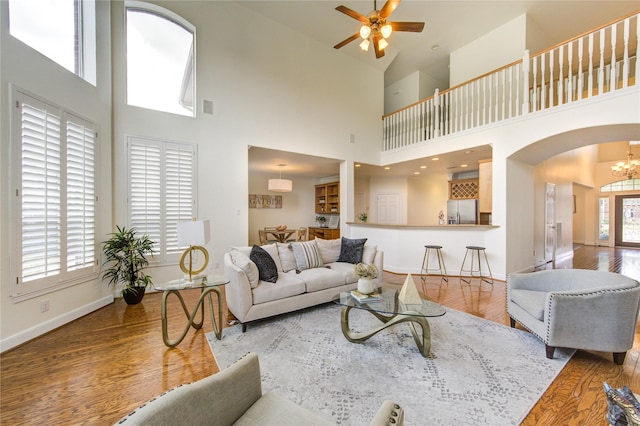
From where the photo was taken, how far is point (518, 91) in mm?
4676

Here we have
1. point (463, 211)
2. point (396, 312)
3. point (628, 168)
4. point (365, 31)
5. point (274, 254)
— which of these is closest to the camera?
point (396, 312)

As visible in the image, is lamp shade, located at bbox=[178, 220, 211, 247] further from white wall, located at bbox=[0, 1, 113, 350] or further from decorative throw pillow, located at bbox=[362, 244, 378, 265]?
decorative throw pillow, located at bbox=[362, 244, 378, 265]

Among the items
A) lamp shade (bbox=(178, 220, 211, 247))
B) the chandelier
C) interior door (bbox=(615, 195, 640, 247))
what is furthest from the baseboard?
interior door (bbox=(615, 195, 640, 247))

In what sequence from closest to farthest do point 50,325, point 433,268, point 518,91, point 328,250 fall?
1. point 50,325
2. point 328,250
3. point 518,91
4. point 433,268

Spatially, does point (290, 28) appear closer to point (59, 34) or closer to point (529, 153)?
point (59, 34)

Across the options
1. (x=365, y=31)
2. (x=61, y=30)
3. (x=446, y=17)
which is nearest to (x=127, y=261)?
(x=61, y=30)

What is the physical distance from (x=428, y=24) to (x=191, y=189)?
234 inches

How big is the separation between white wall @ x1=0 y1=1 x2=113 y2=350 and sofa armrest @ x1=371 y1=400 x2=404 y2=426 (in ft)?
11.6

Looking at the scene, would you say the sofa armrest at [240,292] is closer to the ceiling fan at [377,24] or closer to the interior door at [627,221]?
the ceiling fan at [377,24]

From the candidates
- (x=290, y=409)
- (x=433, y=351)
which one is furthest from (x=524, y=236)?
(x=290, y=409)

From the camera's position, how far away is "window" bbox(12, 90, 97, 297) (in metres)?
2.59

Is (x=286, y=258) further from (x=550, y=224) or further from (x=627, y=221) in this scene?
(x=627, y=221)

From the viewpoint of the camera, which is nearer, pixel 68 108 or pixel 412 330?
pixel 412 330

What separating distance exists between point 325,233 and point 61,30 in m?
7.01
